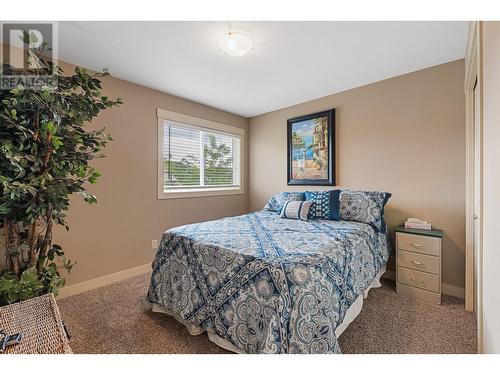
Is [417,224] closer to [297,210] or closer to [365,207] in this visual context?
[365,207]

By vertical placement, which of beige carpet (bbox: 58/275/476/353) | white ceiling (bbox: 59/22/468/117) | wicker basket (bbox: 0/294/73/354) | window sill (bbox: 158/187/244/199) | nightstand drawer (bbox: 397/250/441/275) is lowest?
beige carpet (bbox: 58/275/476/353)

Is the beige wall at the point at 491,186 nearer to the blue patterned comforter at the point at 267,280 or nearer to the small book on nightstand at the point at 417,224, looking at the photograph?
the blue patterned comforter at the point at 267,280

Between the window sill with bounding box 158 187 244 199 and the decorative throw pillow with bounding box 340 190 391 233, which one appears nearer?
the decorative throw pillow with bounding box 340 190 391 233

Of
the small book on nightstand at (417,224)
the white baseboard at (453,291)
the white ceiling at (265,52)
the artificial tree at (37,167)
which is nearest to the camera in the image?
the artificial tree at (37,167)

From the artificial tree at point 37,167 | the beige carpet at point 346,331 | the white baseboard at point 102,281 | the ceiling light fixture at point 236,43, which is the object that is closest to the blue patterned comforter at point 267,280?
the beige carpet at point 346,331

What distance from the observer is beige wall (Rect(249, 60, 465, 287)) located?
2.28 meters

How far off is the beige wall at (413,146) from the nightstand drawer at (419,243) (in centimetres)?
34

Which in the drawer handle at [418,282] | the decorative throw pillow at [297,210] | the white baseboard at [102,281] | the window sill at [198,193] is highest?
the window sill at [198,193]

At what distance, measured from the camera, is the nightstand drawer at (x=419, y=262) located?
7.00 feet

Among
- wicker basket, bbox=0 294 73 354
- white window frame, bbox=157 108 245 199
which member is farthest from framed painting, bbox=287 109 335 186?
wicker basket, bbox=0 294 73 354

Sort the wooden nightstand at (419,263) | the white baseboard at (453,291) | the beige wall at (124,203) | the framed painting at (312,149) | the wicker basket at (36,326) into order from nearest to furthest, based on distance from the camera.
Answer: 1. the wicker basket at (36,326)
2. the wooden nightstand at (419,263)
3. the white baseboard at (453,291)
4. the beige wall at (124,203)
5. the framed painting at (312,149)

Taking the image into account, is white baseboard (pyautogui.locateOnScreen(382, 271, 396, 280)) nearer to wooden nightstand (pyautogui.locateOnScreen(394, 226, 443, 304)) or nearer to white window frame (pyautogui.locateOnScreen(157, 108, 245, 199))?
wooden nightstand (pyautogui.locateOnScreen(394, 226, 443, 304))

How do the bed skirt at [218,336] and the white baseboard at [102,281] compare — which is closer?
the bed skirt at [218,336]

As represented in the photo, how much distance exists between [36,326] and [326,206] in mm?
2496
